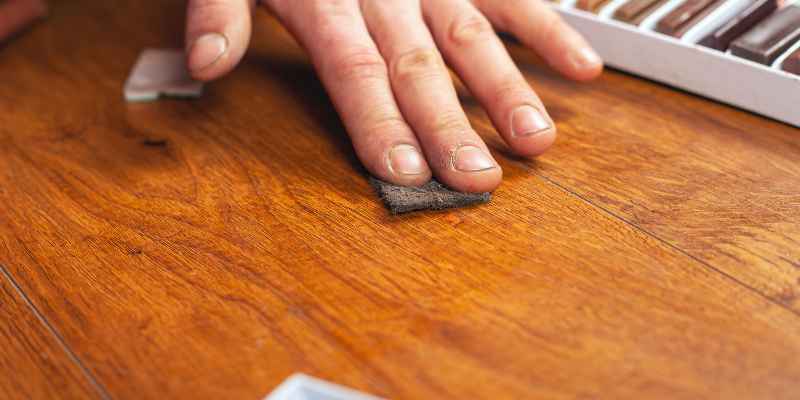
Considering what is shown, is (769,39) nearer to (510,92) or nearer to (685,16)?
(685,16)

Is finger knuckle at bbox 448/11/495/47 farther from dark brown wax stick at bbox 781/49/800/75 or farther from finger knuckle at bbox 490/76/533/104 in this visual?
dark brown wax stick at bbox 781/49/800/75

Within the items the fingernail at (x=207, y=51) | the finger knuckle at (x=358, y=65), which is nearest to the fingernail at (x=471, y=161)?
the finger knuckle at (x=358, y=65)

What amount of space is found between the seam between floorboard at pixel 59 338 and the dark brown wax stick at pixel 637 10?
525 mm

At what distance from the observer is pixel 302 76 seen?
2.54 ft

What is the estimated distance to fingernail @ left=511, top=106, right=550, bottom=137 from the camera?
610 mm

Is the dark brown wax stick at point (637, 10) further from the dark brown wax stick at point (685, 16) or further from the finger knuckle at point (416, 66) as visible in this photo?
the finger knuckle at point (416, 66)

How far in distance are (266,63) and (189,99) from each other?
0.30ft

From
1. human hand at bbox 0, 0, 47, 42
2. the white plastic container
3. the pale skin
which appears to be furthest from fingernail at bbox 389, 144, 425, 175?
human hand at bbox 0, 0, 47, 42

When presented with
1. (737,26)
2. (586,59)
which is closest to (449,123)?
(586,59)

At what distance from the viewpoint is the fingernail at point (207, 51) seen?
0.66m

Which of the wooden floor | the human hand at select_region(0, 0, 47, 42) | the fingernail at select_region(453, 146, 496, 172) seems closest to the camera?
the wooden floor

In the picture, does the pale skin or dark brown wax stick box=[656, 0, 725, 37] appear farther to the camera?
dark brown wax stick box=[656, 0, 725, 37]

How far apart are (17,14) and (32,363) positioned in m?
0.54

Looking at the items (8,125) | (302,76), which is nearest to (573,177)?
(302,76)
